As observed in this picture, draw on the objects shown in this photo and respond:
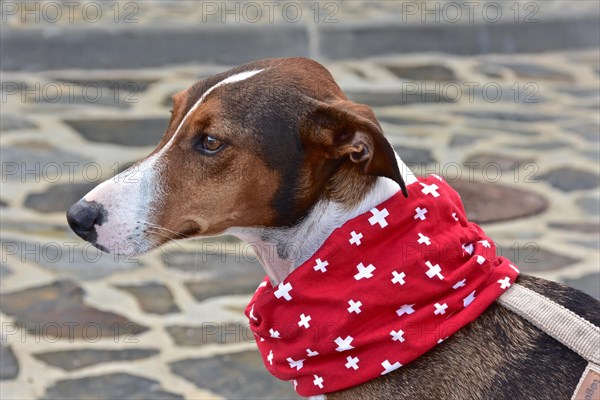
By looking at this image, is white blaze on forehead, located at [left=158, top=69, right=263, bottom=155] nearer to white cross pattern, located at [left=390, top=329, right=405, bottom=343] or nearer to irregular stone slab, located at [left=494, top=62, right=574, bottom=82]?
white cross pattern, located at [left=390, top=329, right=405, bottom=343]

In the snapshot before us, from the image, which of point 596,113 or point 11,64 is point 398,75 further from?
point 11,64

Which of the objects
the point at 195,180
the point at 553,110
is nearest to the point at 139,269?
the point at 195,180

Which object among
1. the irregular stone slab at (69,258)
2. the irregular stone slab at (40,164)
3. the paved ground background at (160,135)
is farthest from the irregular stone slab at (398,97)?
the irregular stone slab at (69,258)

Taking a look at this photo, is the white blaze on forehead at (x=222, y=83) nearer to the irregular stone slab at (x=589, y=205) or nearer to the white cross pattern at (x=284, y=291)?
the white cross pattern at (x=284, y=291)

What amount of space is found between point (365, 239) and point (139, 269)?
115 inches

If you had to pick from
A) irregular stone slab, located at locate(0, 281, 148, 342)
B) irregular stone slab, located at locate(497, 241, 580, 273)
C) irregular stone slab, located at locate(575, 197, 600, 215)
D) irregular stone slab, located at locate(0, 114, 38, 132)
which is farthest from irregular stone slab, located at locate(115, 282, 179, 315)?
irregular stone slab, located at locate(575, 197, 600, 215)

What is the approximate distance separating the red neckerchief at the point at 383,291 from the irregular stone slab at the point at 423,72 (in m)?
6.03

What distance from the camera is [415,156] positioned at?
7.10m

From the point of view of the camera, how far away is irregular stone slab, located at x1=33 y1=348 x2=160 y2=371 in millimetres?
4594

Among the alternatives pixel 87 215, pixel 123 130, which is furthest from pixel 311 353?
pixel 123 130

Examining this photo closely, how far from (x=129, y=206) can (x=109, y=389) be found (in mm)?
1684

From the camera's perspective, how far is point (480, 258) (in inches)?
117

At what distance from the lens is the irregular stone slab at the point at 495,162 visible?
704 centimetres

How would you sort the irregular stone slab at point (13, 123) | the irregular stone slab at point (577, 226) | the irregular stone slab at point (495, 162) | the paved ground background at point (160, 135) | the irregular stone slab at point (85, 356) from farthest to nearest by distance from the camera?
the irregular stone slab at point (13, 123)
the irregular stone slab at point (495, 162)
the irregular stone slab at point (577, 226)
the paved ground background at point (160, 135)
the irregular stone slab at point (85, 356)
